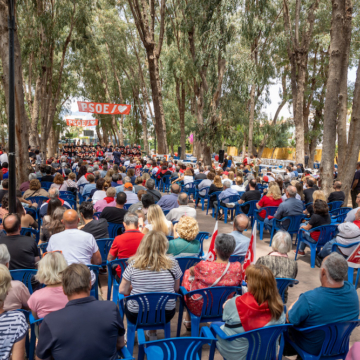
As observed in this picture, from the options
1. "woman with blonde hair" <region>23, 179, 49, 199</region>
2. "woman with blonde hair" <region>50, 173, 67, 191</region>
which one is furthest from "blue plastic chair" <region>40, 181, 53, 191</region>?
"woman with blonde hair" <region>23, 179, 49, 199</region>

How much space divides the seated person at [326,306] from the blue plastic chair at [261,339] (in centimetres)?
24

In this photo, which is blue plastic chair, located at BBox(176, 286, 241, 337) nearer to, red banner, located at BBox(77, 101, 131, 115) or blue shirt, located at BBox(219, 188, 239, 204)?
blue shirt, located at BBox(219, 188, 239, 204)

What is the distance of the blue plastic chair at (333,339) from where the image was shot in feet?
8.47

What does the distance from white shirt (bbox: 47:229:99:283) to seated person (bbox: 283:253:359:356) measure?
86.7 inches

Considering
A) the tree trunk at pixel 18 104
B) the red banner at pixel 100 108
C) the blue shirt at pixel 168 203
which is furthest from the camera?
the red banner at pixel 100 108

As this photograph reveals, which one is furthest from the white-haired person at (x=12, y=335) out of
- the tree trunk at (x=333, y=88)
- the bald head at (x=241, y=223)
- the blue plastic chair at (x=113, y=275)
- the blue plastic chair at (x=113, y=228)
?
the tree trunk at (x=333, y=88)

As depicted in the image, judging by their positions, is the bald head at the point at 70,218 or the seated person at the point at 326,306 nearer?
the seated person at the point at 326,306

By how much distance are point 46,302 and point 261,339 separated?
167 cm

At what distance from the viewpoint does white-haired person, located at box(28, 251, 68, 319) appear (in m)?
2.77

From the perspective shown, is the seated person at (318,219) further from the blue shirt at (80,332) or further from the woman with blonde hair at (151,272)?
the blue shirt at (80,332)

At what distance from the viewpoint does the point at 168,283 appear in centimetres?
318

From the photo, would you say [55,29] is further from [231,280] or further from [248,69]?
[231,280]

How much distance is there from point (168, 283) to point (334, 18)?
28.8 ft

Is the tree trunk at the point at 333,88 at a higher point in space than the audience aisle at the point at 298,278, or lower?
higher
